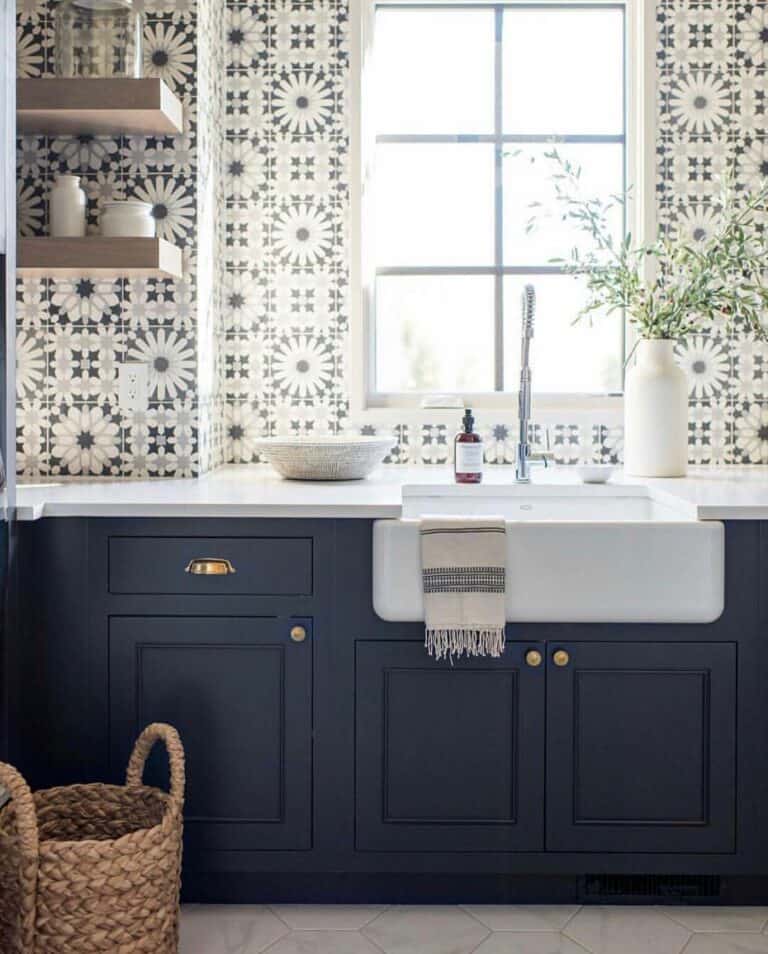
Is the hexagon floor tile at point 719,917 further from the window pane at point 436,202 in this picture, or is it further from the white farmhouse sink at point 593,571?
the window pane at point 436,202

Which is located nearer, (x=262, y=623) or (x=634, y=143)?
(x=262, y=623)

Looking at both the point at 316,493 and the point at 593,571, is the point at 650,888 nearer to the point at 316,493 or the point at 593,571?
the point at 593,571

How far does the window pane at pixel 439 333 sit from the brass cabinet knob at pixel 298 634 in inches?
45.1

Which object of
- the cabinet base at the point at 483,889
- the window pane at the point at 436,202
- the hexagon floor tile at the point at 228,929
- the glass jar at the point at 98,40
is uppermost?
the glass jar at the point at 98,40

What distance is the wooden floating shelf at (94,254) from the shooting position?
279 centimetres

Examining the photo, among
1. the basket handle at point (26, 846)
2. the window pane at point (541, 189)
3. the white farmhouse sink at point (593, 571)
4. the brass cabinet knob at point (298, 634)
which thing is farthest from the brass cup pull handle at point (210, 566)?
the window pane at point (541, 189)

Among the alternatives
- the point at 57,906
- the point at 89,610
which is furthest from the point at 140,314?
the point at 57,906

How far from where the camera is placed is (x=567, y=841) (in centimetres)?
256

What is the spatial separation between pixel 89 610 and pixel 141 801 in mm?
406

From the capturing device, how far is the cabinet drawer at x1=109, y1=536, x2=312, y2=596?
2516 millimetres

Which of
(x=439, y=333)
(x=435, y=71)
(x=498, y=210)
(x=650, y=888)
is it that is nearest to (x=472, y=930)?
(x=650, y=888)

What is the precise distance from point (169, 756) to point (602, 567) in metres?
0.95

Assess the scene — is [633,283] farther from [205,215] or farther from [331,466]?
[205,215]

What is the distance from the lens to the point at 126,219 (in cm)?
288
